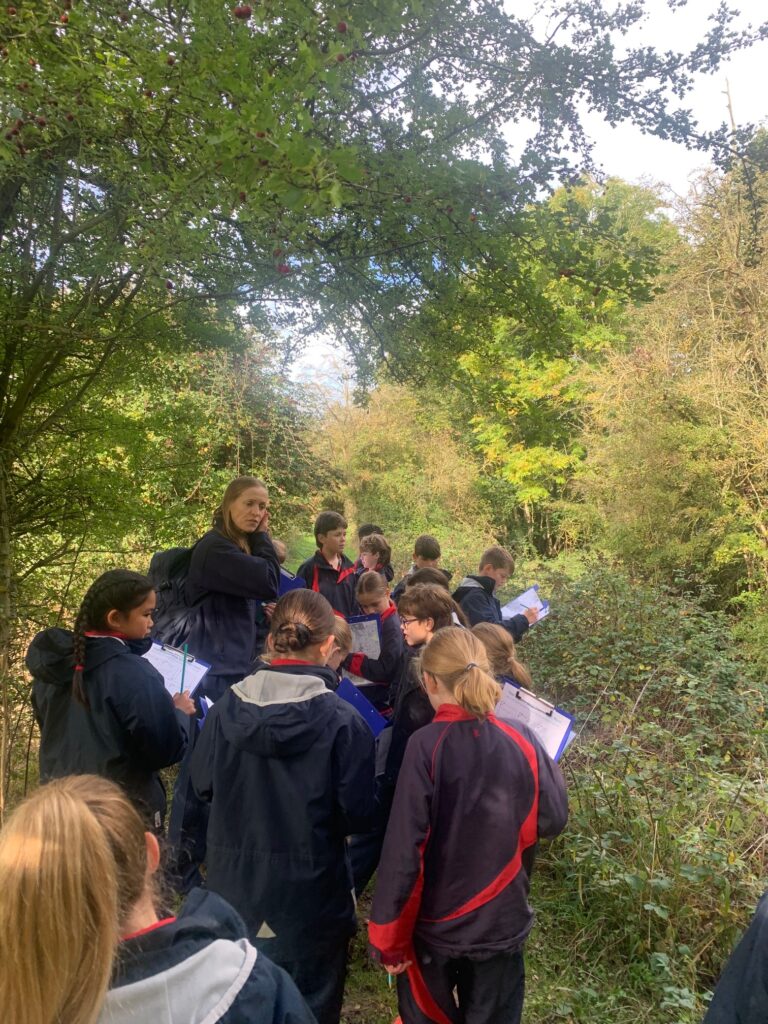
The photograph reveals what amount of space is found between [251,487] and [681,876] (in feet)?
9.53

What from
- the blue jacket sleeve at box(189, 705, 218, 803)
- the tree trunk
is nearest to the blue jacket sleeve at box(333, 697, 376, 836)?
the blue jacket sleeve at box(189, 705, 218, 803)

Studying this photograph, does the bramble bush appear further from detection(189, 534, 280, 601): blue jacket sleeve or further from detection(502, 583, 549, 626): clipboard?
detection(189, 534, 280, 601): blue jacket sleeve

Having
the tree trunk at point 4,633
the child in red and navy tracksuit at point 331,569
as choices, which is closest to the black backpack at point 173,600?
the tree trunk at point 4,633

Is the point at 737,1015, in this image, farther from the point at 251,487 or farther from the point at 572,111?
the point at 572,111

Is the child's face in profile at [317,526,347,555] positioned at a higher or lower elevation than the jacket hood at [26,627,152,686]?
higher

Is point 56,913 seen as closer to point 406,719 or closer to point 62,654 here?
point 62,654

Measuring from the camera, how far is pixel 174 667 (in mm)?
3207

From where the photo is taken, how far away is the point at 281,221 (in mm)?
2973

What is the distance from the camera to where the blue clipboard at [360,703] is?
3.18m

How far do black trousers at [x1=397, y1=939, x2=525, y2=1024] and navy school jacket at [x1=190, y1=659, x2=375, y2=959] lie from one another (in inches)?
11.6

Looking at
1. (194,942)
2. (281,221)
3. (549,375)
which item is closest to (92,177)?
(281,221)

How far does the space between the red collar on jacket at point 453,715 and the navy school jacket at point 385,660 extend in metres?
1.58

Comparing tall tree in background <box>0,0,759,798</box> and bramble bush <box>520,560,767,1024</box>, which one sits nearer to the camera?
tall tree in background <box>0,0,759,798</box>

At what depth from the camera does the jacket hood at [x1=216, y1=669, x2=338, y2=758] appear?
85.7 inches
